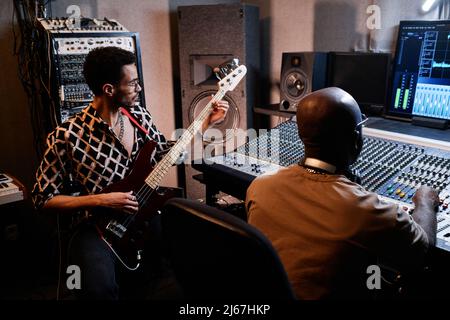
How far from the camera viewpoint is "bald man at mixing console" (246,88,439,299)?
101cm

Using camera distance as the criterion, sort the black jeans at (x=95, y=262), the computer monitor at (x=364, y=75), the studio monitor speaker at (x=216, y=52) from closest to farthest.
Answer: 1. the black jeans at (x=95, y=262)
2. the computer monitor at (x=364, y=75)
3. the studio monitor speaker at (x=216, y=52)

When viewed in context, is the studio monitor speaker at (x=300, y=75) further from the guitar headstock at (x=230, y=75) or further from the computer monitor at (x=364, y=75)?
the guitar headstock at (x=230, y=75)

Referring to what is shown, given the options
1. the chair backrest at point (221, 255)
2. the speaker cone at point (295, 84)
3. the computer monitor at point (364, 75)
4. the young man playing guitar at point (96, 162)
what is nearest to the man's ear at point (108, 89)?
the young man playing guitar at point (96, 162)

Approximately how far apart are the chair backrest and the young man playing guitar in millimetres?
703

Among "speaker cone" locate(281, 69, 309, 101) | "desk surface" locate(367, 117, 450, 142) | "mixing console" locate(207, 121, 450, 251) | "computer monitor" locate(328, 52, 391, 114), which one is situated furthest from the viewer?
"speaker cone" locate(281, 69, 309, 101)

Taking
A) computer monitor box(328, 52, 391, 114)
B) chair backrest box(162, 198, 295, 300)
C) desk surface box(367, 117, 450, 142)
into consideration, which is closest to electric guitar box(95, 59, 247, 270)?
chair backrest box(162, 198, 295, 300)

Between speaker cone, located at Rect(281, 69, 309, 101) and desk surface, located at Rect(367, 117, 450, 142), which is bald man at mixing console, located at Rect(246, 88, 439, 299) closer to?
desk surface, located at Rect(367, 117, 450, 142)

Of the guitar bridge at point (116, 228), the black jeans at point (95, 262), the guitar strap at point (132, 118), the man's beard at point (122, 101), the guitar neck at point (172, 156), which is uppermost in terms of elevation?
the man's beard at point (122, 101)

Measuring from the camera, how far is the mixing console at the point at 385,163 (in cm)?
148

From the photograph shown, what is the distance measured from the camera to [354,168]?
1709 mm

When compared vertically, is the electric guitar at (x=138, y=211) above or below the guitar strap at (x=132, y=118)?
below

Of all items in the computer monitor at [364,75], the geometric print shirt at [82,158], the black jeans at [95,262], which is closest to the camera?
the black jeans at [95,262]
